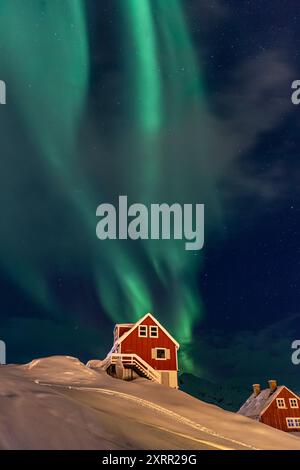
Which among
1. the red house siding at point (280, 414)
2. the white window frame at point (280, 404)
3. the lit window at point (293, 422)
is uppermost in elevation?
the white window frame at point (280, 404)

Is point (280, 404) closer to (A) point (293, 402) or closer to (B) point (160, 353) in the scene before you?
(A) point (293, 402)

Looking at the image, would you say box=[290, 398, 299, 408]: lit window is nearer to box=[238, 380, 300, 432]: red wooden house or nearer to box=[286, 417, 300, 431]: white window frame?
box=[238, 380, 300, 432]: red wooden house

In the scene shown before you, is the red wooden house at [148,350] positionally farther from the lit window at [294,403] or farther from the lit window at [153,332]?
the lit window at [294,403]

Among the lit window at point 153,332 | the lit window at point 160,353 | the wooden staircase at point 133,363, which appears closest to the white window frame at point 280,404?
the lit window at point 160,353

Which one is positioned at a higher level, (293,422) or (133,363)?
(133,363)

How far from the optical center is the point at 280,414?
4006 centimetres

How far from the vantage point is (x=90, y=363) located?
114ft

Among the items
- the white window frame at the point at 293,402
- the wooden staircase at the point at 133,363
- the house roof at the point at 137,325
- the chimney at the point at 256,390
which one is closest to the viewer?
the wooden staircase at the point at 133,363

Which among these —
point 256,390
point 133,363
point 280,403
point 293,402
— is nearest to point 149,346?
point 133,363

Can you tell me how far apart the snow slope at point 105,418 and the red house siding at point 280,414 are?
55.0 ft

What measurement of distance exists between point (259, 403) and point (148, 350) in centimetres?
1203

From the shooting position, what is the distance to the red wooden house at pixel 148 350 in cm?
3291

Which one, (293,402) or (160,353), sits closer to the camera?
(160,353)
